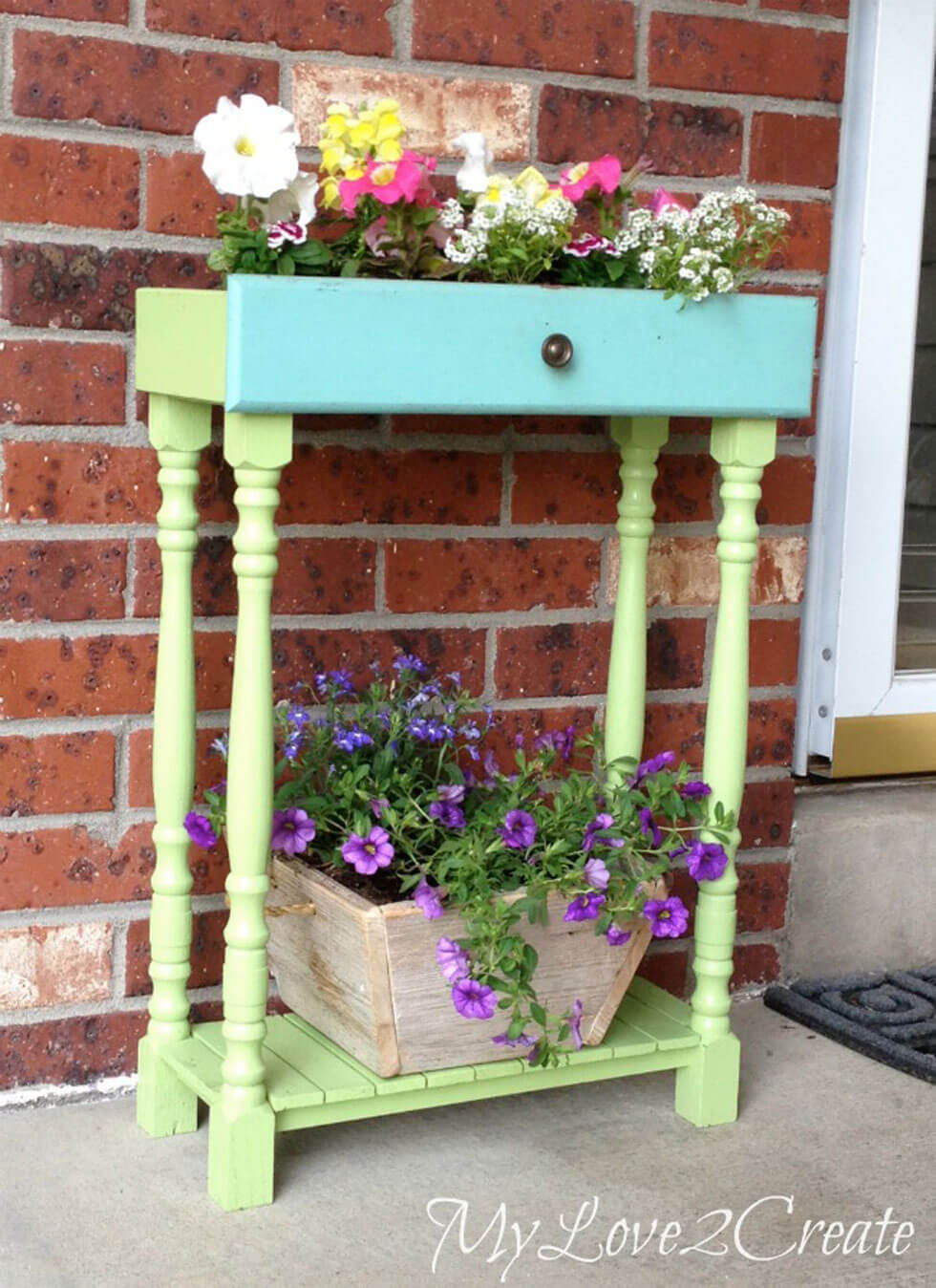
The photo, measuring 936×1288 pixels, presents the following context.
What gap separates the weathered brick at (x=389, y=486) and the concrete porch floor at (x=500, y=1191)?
613 millimetres

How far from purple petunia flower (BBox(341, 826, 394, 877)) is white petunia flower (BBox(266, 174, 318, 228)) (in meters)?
0.54

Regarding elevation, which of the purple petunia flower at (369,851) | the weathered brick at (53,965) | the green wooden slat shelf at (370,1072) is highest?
the purple petunia flower at (369,851)

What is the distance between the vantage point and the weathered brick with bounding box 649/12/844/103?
1.93m

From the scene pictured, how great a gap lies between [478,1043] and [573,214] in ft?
2.48

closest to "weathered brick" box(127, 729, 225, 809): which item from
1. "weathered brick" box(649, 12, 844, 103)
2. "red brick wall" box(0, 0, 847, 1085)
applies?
"red brick wall" box(0, 0, 847, 1085)

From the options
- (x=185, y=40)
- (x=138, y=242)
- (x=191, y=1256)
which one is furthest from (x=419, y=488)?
(x=191, y=1256)

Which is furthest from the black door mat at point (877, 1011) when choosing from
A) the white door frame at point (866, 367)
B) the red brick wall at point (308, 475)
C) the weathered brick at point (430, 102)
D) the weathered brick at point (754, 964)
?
the weathered brick at point (430, 102)

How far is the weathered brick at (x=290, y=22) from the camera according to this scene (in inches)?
66.8

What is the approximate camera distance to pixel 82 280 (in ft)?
5.55

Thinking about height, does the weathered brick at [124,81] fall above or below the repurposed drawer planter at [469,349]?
above

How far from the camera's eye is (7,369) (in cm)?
167

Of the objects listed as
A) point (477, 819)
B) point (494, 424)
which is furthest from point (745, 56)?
point (477, 819)

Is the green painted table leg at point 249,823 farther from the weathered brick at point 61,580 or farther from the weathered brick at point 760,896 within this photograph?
the weathered brick at point 760,896

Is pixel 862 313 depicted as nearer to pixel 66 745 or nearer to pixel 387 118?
pixel 387 118
